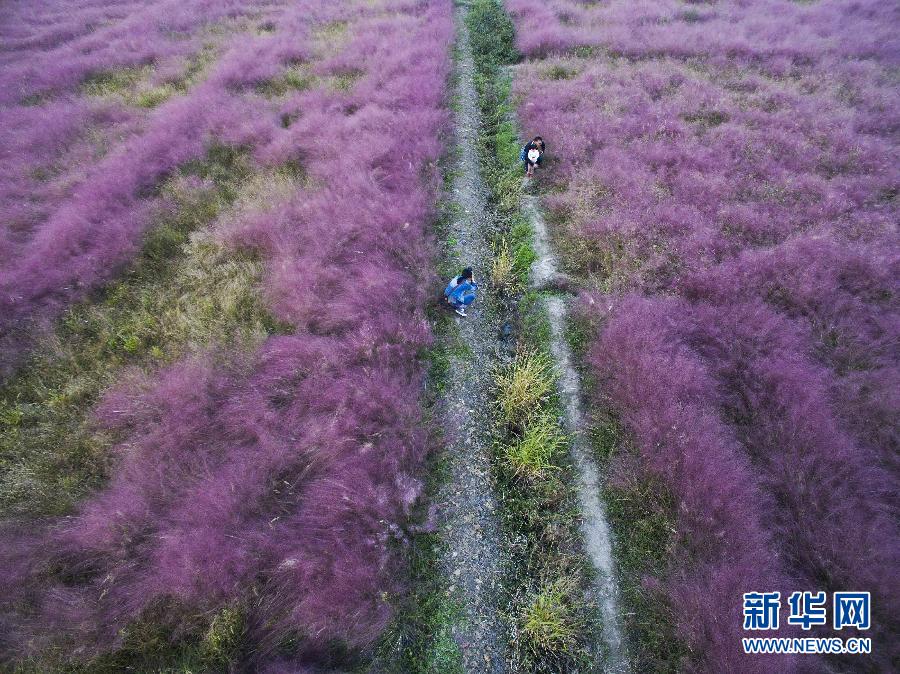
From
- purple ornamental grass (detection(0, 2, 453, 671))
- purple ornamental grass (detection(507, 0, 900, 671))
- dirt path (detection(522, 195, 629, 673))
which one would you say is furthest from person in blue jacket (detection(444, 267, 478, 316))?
purple ornamental grass (detection(507, 0, 900, 671))

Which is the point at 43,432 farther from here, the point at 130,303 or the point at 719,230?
the point at 719,230

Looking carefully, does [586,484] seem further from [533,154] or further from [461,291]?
[533,154]

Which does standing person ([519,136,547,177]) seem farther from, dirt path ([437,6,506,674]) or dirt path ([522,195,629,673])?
dirt path ([522,195,629,673])

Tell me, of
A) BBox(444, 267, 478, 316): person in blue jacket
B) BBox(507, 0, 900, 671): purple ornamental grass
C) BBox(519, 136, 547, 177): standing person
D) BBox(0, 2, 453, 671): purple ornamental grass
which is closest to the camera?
BBox(0, 2, 453, 671): purple ornamental grass

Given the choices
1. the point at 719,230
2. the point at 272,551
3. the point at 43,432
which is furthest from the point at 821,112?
the point at 43,432

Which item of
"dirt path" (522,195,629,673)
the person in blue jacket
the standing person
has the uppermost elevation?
the standing person

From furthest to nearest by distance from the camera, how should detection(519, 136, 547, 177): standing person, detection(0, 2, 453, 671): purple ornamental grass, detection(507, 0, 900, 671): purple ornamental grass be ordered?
detection(519, 136, 547, 177): standing person, detection(507, 0, 900, 671): purple ornamental grass, detection(0, 2, 453, 671): purple ornamental grass
